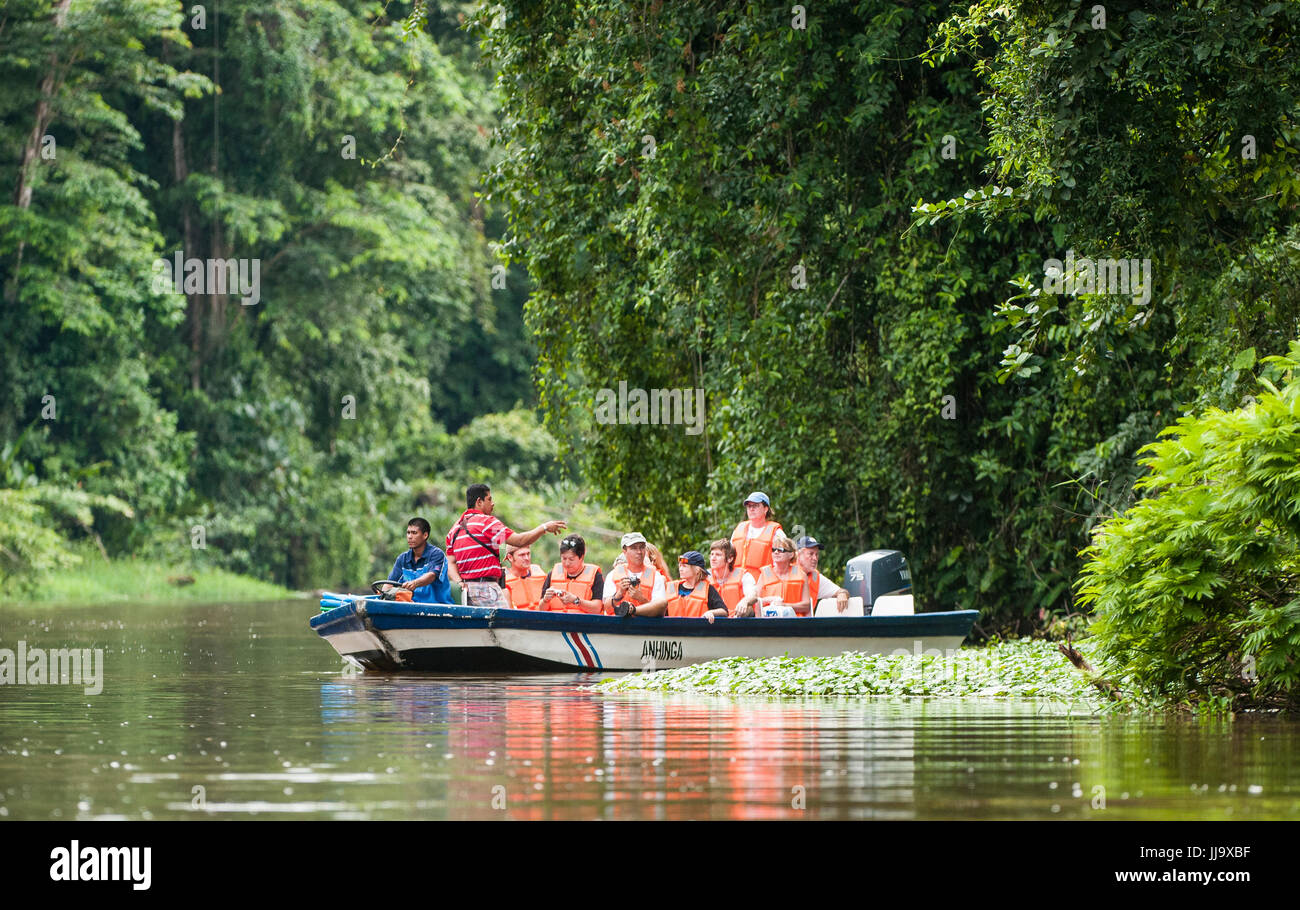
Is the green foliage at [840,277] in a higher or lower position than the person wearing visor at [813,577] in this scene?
higher

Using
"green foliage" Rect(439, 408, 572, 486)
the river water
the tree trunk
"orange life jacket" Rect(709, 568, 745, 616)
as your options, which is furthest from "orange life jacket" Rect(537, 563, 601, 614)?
"green foliage" Rect(439, 408, 572, 486)

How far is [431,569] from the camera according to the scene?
18.9 meters

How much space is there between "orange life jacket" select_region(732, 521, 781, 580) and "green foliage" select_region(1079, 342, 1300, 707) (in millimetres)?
6481

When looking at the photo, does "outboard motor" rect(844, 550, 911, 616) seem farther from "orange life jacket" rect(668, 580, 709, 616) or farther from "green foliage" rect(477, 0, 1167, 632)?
"green foliage" rect(477, 0, 1167, 632)

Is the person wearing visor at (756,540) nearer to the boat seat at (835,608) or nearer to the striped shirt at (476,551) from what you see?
the boat seat at (835,608)

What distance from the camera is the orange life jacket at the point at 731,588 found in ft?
63.9

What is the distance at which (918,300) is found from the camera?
67.3 ft

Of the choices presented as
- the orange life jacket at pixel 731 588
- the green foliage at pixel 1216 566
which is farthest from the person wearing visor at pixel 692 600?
the green foliage at pixel 1216 566

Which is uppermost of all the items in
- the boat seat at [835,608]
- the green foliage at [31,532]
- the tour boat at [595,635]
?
the green foliage at [31,532]

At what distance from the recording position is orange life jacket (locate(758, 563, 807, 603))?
1897 centimetres

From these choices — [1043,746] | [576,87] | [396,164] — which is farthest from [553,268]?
[396,164]

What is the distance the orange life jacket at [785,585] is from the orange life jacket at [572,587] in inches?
66.2

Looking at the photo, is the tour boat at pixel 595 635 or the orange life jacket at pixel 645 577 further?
the orange life jacket at pixel 645 577
